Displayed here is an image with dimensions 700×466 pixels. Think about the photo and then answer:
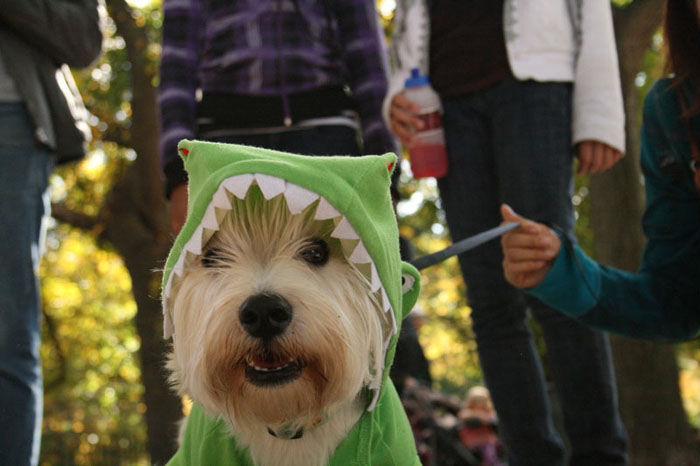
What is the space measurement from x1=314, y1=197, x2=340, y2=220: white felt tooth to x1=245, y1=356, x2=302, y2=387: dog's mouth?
1.05 feet

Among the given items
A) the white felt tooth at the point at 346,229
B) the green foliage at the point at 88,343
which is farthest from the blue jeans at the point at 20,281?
the green foliage at the point at 88,343

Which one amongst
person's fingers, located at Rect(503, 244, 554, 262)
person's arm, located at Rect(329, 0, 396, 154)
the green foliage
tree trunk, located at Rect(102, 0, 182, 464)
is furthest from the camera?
the green foliage

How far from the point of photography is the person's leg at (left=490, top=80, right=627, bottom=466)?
8.13 feet

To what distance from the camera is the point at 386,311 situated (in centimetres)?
182

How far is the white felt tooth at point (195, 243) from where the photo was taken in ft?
5.74

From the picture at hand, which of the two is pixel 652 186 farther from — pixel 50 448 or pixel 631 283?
pixel 50 448

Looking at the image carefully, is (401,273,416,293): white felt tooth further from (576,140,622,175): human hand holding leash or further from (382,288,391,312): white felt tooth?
(576,140,622,175): human hand holding leash

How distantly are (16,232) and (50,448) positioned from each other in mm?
12312

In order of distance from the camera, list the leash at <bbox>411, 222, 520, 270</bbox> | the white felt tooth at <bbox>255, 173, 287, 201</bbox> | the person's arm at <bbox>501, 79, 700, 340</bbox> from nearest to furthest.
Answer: the white felt tooth at <bbox>255, 173, 287, 201</bbox>
the leash at <bbox>411, 222, 520, 270</bbox>
the person's arm at <bbox>501, 79, 700, 340</bbox>

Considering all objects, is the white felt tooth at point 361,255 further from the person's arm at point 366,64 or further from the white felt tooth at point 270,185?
the person's arm at point 366,64

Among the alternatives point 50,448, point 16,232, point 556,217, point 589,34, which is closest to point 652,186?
point 556,217

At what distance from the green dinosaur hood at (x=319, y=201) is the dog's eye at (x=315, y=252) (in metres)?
0.06

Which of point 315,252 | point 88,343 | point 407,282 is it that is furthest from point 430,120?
point 88,343

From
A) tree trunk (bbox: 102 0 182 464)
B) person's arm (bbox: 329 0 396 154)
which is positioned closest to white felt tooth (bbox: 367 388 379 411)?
person's arm (bbox: 329 0 396 154)
